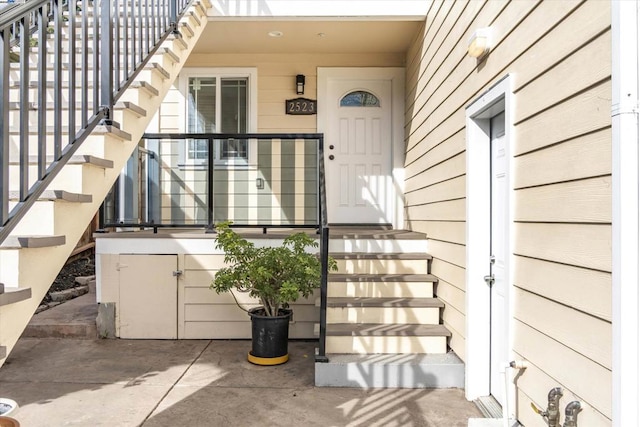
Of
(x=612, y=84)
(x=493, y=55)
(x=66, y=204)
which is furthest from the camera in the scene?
(x=493, y=55)

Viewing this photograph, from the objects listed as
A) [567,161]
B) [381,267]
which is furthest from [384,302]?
[567,161]

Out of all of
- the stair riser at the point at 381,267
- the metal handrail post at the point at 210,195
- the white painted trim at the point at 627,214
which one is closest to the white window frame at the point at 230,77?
the metal handrail post at the point at 210,195

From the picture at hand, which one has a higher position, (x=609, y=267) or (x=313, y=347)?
(x=609, y=267)

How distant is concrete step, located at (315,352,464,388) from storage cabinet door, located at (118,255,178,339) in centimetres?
188

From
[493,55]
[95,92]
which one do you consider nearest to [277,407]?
[95,92]

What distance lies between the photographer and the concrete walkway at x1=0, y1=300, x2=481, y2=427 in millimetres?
2988

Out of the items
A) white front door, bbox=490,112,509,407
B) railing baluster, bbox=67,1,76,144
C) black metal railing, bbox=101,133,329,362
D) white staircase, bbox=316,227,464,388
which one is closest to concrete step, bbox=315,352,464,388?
white staircase, bbox=316,227,464,388

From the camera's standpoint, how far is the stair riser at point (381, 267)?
4.42 metres

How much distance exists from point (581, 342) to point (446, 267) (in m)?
Result: 1.97

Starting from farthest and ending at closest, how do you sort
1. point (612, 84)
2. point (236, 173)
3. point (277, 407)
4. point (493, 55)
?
point (236, 173) → point (277, 407) → point (493, 55) → point (612, 84)

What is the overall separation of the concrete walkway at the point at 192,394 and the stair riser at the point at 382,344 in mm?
317

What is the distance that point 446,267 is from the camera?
12.6ft

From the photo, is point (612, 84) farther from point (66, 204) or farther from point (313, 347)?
point (313, 347)

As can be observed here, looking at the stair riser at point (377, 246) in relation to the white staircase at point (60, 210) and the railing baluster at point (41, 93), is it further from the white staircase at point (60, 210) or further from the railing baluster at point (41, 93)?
the railing baluster at point (41, 93)
